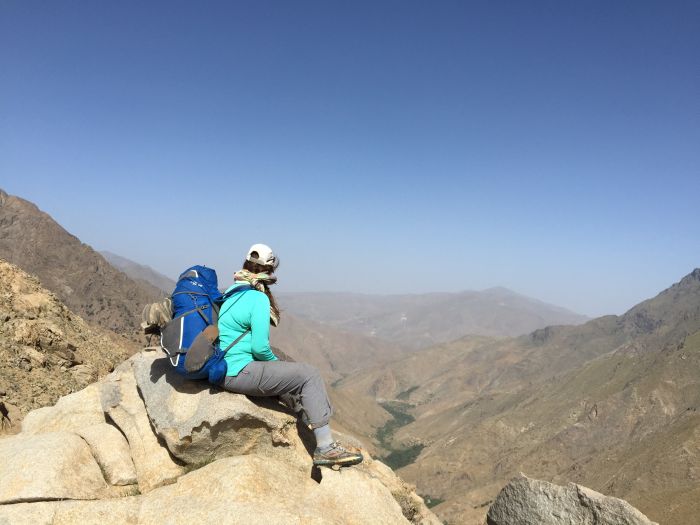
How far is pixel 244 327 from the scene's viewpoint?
5738 millimetres

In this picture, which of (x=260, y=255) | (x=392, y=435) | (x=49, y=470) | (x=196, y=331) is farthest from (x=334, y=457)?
(x=392, y=435)

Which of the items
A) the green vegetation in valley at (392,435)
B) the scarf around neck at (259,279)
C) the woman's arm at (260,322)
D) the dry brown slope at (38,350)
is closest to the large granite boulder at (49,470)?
the woman's arm at (260,322)

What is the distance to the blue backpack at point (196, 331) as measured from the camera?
5473mm

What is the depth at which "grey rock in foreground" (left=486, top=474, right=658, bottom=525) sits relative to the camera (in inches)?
282

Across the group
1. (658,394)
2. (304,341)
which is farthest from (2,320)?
(304,341)

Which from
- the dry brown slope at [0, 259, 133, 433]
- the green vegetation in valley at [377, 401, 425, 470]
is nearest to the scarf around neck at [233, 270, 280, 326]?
the dry brown slope at [0, 259, 133, 433]

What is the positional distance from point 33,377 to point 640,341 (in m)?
101

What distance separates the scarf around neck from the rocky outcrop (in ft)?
4.11

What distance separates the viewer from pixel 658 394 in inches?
2108

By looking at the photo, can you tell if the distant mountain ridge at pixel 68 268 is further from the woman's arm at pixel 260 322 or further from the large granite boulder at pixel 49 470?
the woman's arm at pixel 260 322

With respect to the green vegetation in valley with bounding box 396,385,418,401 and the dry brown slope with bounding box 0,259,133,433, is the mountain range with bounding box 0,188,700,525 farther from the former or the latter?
the green vegetation in valley with bounding box 396,385,418,401

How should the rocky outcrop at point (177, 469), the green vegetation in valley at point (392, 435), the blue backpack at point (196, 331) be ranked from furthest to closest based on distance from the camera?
the green vegetation in valley at point (392, 435)
the blue backpack at point (196, 331)
the rocky outcrop at point (177, 469)

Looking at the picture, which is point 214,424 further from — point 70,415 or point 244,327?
point 70,415

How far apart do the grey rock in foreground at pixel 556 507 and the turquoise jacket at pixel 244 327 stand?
5929mm
